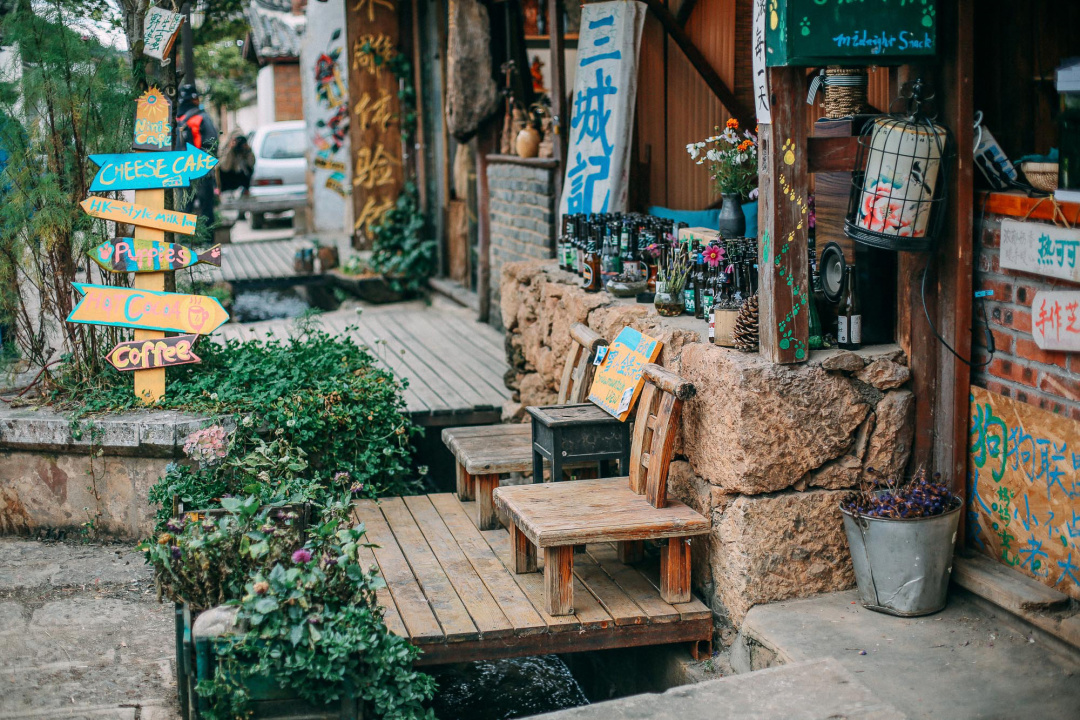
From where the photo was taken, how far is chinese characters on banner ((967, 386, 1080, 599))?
3520 millimetres

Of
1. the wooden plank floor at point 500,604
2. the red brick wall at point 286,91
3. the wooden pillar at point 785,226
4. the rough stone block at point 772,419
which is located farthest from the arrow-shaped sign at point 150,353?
the red brick wall at point 286,91

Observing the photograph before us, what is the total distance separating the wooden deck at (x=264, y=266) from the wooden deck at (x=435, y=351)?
3.94 ft

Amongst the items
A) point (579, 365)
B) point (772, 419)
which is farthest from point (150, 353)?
point (772, 419)

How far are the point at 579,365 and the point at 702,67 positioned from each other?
5.72 feet

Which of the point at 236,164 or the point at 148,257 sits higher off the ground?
the point at 236,164

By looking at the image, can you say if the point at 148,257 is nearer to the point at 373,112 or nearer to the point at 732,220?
the point at 732,220

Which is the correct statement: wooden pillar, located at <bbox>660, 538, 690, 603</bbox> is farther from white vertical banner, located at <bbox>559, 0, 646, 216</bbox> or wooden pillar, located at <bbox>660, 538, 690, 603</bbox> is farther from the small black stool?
white vertical banner, located at <bbox>559, 0, 646, 216</bbox>

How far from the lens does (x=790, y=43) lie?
11.8 feet

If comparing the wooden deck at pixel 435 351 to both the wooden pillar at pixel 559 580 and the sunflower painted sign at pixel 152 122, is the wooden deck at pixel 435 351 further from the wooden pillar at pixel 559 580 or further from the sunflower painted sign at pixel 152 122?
the wooden pillar at pixel 559 580

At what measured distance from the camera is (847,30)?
3641mm

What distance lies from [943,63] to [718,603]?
2.17 meters

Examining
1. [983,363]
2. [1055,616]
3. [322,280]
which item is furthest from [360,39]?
[1055,616]

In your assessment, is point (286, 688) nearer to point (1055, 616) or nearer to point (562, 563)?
point (562, 563)

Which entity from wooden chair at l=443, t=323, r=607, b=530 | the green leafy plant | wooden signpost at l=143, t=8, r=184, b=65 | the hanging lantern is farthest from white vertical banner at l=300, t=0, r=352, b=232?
the green leafy plant
